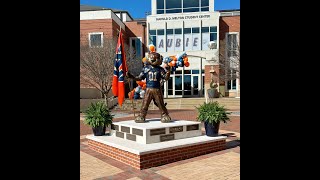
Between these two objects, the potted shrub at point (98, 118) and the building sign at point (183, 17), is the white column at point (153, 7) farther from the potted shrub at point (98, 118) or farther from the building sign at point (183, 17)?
the potted shrub at point (98, 118)

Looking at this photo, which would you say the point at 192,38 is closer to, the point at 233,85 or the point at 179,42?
the point at 179,42

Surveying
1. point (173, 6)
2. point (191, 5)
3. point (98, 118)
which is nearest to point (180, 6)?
point (173, 6)

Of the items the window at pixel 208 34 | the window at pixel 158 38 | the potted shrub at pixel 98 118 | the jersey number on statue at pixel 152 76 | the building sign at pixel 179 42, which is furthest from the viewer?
the window at pixel 158 38

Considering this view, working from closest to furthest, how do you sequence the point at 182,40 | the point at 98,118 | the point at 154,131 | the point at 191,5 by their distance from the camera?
1. the point at 154,131
2. the point at 98,118
3. the point at 182,40
4. the point at 191,5

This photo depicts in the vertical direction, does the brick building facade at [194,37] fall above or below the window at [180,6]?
below

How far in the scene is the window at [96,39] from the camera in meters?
24.6

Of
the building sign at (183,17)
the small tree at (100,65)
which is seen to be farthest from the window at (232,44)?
the small tree at (100,65)

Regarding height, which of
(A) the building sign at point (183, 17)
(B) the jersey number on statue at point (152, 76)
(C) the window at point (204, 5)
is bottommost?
(B) the jersey number on statue at point (152, 76)

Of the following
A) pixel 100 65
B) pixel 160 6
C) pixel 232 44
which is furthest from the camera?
pixel 160 6

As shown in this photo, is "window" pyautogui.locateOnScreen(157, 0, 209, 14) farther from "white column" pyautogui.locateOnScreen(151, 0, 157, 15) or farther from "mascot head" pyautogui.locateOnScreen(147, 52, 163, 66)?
"mascot head" pyautogui.locateOnScreen(147, 52, 163, 66)

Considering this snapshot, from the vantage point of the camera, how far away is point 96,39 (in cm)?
2655
